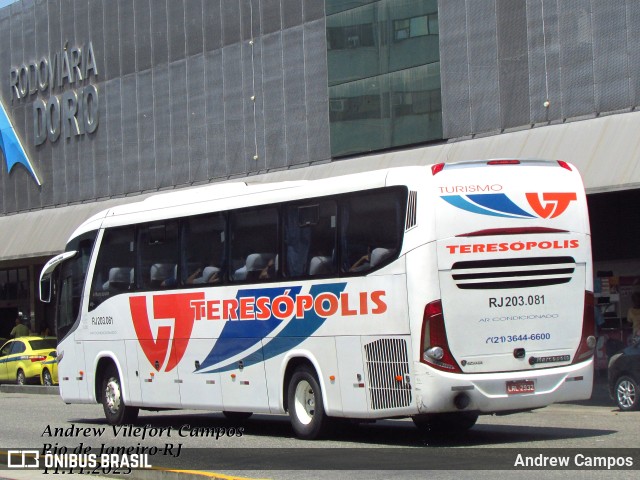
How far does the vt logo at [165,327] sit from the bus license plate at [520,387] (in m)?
5.17

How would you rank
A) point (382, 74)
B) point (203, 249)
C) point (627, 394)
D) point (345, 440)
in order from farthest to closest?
point (382, 74), point (627, 394), point (203, 249), point (345, 440)

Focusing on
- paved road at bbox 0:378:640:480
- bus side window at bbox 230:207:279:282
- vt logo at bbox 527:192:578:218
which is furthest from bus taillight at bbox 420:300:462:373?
bus side window at bbox 230:207:279:282

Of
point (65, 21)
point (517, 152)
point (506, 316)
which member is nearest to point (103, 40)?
point (65, 21)

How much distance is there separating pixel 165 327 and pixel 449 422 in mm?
4636

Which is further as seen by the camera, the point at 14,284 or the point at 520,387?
the point at 14,284

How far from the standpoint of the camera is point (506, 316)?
43.9 feet

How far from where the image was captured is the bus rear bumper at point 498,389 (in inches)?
513

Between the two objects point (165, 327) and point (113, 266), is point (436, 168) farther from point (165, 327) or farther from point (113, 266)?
point (113, 266)

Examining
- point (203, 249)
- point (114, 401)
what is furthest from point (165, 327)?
point (114, 401)

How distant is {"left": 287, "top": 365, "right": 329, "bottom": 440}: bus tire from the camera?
14789mm

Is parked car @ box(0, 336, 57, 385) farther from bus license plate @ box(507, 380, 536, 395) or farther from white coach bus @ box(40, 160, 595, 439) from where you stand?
bus license plate @ box(507, 380, 536, 395)

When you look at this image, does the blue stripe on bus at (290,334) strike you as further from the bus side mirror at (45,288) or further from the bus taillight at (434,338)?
the bus side mirror at (45,288)

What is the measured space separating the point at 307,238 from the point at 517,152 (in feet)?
33.1

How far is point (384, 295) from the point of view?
13617 mm
